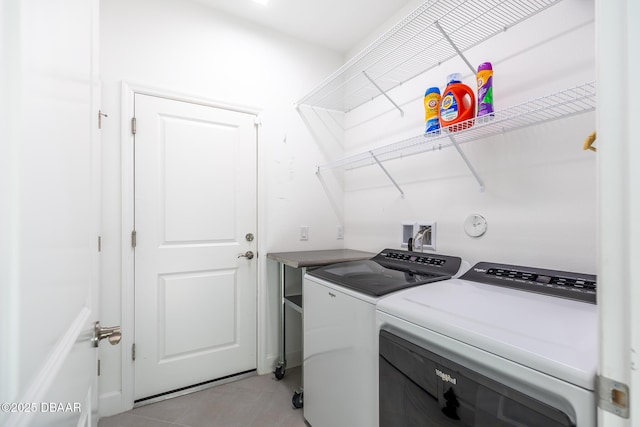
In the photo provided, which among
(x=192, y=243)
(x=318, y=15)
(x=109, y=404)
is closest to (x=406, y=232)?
(x=192, y=243)

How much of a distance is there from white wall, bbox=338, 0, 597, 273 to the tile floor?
5.01 ft

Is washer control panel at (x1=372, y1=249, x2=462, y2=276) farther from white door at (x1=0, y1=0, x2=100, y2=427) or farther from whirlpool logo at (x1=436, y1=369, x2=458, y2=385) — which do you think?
white door at (x1=0, y1=0, x2=100, y2=427)

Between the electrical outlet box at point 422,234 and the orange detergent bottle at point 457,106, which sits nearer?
the orange detergent bottle at point 457,106

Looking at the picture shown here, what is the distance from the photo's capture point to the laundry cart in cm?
187

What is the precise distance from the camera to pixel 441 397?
846mm

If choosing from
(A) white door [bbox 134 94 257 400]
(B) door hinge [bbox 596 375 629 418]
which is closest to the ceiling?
(A) white door [bbox 134 94 257 400]

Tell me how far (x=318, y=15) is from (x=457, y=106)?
148 centimetres

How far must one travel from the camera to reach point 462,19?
1420mm

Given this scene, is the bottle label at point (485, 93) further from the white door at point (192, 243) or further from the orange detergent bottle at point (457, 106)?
the white door at point (192, 243)

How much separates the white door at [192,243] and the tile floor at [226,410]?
0.12 meters

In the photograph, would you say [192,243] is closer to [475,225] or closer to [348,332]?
[348,332]

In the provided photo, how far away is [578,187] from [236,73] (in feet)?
7.64

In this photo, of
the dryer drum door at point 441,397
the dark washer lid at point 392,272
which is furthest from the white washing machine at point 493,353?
the dark washer lid at point 392,272

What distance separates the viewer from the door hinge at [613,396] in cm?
40
